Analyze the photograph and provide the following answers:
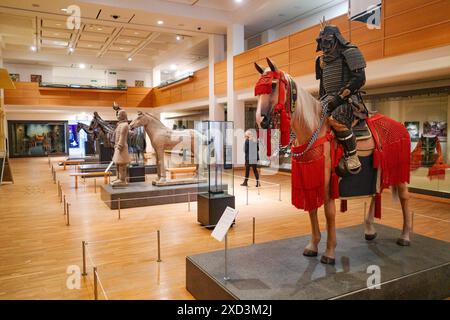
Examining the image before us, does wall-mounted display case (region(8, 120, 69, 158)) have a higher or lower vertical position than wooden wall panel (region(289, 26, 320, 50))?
lower

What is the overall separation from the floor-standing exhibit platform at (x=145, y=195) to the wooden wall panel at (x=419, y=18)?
5707 mm

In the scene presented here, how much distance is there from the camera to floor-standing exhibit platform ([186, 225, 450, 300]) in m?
2.59

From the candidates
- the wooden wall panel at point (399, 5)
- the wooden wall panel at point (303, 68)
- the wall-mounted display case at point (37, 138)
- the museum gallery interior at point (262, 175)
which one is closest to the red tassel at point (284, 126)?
the museum gallery interior at point (262, 175)

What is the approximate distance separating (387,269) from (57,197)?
7.93 m

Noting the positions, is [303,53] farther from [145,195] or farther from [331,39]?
[331,39]

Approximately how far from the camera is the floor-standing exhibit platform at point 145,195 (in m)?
7.20

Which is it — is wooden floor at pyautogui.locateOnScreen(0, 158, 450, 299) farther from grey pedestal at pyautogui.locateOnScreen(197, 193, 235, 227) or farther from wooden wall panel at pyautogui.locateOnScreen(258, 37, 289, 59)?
wooden wall panel at pyautogui.locateOnScreen(258, 37, 289, 59)

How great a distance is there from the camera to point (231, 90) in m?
14.0

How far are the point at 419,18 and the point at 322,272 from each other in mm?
6378

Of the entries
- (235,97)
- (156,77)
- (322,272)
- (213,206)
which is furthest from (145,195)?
(156,77)

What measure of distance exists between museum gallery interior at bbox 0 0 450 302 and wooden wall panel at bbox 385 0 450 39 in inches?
1.4

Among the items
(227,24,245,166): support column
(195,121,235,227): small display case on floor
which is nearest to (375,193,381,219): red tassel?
(195,121,235,227): small display case on floor

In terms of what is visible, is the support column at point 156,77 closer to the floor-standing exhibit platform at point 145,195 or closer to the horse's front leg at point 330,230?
the floor-standing exhibit platform at point 145,195
